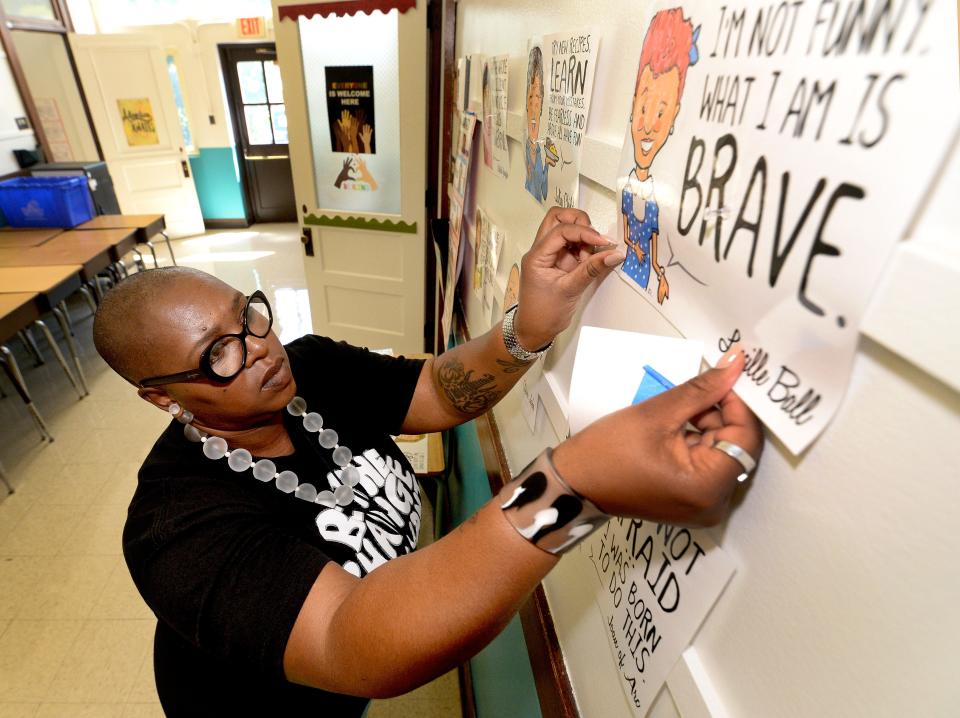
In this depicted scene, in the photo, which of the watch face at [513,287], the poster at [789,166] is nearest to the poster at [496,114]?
the watch face at [513,287]

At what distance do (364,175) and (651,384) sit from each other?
9.08ft

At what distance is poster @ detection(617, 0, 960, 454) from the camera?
236mm

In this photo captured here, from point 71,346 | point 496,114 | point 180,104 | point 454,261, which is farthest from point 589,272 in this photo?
point 180,104

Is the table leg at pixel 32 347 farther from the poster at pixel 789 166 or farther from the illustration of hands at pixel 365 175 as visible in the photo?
the poster at pixel 789 166

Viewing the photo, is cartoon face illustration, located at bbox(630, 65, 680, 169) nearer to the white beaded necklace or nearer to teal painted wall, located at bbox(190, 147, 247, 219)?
the white beaded necklace

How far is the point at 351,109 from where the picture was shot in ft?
8.68

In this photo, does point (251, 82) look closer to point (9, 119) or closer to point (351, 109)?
point (9, 119)

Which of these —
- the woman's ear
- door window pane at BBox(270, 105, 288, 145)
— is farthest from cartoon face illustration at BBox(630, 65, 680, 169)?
door window pane at BBox(270, 105, 288, 145)

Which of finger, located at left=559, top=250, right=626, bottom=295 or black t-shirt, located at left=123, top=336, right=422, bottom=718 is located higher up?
finger, located at left=559, top=250, right=626, bottom=295

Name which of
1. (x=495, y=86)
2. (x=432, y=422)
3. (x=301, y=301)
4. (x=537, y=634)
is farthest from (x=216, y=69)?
(x=537, y=634)

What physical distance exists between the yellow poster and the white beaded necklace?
20.7 feet

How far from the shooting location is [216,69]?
19.0 feet

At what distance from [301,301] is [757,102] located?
4727 mm

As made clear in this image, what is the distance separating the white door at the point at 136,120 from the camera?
504cm
